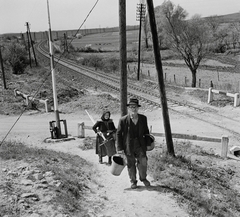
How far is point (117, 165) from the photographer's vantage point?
6.66 metres

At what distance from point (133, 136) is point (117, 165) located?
0.80 metres

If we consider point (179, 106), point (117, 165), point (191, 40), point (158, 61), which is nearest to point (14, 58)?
point (191, 40)

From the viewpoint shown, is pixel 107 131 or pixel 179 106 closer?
pixel 107 131

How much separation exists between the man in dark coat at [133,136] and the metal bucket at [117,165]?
15cm

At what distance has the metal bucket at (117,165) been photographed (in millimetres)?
6668

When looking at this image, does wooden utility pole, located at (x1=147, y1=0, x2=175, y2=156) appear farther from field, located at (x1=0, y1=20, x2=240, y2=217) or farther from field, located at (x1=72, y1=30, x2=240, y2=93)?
field, located at (x1=72, y1=30, x2=240, y2=93)

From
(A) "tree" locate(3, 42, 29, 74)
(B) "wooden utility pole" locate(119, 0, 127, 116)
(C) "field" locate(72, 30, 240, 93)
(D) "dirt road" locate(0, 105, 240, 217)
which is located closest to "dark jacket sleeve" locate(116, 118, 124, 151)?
(D) "dirt road" locate(0, 105, 240, 217)

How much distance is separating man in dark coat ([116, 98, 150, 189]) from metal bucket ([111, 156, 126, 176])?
0.51 feet

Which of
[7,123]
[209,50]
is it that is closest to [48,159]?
[7,123]

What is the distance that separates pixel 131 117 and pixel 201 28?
2182cm

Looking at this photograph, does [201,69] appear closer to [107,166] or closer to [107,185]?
[107,166]

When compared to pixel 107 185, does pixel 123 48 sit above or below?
above

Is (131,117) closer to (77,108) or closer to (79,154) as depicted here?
(79,154)

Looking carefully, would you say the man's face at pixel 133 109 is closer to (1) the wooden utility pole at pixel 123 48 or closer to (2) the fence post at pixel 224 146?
(1) the wooden utility pole at pixel 123 48
